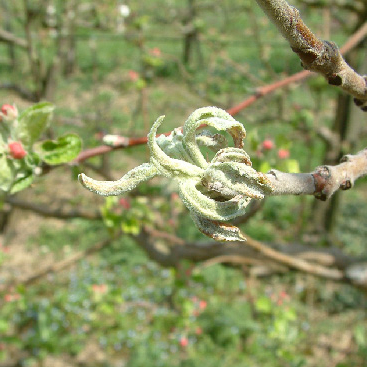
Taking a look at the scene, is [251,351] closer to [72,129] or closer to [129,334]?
[129,334]

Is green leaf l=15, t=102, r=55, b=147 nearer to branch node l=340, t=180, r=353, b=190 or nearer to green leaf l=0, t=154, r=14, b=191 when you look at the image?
green leaf l=0, t=154, r=14, b=191

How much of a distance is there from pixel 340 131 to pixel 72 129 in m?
3.89

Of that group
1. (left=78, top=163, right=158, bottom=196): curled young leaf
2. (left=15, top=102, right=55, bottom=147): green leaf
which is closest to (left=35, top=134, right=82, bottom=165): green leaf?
(left=15, top=102, right=55, bottom=147): green leaf

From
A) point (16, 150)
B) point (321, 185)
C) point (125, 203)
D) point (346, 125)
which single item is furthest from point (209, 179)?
point (346, 125)

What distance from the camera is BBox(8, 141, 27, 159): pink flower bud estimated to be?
2.88 ft

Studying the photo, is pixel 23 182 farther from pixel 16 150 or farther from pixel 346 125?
pixel 346 125

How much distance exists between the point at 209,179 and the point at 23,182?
1.89ft

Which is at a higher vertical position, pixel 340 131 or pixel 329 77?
pixel 329 77

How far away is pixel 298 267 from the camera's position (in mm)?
1724

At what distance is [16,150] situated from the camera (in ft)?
2.88

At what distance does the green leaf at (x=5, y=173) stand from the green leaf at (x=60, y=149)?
99 millimetres

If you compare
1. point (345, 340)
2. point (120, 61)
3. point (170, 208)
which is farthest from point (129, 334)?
point (120, 61)

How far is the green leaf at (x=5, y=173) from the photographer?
859 mm

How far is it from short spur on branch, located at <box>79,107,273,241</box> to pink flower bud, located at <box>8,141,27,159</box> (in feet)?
1.57
